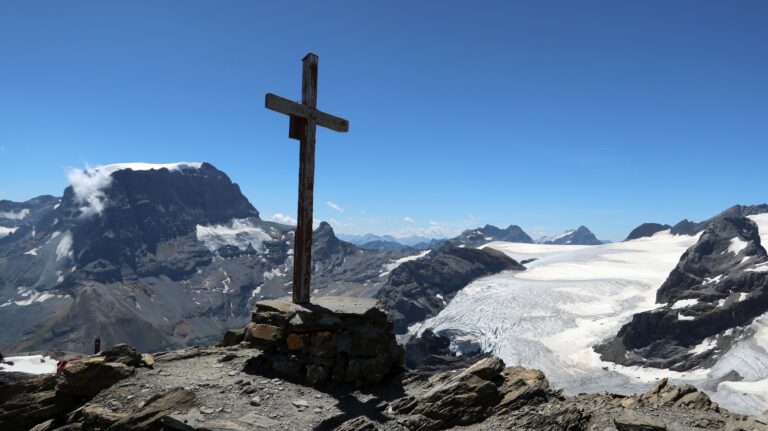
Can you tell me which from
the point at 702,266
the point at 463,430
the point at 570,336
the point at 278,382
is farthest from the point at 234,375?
the point at 702,266

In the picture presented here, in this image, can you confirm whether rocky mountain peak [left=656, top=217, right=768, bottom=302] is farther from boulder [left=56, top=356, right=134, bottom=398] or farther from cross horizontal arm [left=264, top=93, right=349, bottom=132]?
boulder [left=56, top=356, right=134, bottom=398]

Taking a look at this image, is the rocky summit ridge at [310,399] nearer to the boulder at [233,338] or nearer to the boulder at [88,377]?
the boulder at [88,377]

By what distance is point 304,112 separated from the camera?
14.7 m

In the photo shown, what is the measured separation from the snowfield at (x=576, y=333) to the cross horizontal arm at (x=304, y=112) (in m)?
99.5

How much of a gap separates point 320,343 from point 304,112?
7.06 metres

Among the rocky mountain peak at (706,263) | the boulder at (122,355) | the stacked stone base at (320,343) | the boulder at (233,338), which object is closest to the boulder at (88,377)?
the boulder at (122,355)

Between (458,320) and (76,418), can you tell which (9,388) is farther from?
(458,320)

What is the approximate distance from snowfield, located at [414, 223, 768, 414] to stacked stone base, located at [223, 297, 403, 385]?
97.5 m

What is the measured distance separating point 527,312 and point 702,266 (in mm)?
99040

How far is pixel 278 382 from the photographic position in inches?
508

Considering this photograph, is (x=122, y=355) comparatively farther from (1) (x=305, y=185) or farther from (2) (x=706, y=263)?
(2) (x=706, y=263)

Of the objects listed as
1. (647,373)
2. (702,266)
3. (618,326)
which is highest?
(702,266)

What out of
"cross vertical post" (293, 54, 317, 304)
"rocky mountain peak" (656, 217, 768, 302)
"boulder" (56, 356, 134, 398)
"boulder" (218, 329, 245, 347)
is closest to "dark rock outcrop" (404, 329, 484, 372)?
"rocky mountain peak" (656, 217, 768, 302)

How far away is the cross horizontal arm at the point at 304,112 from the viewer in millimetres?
13828
